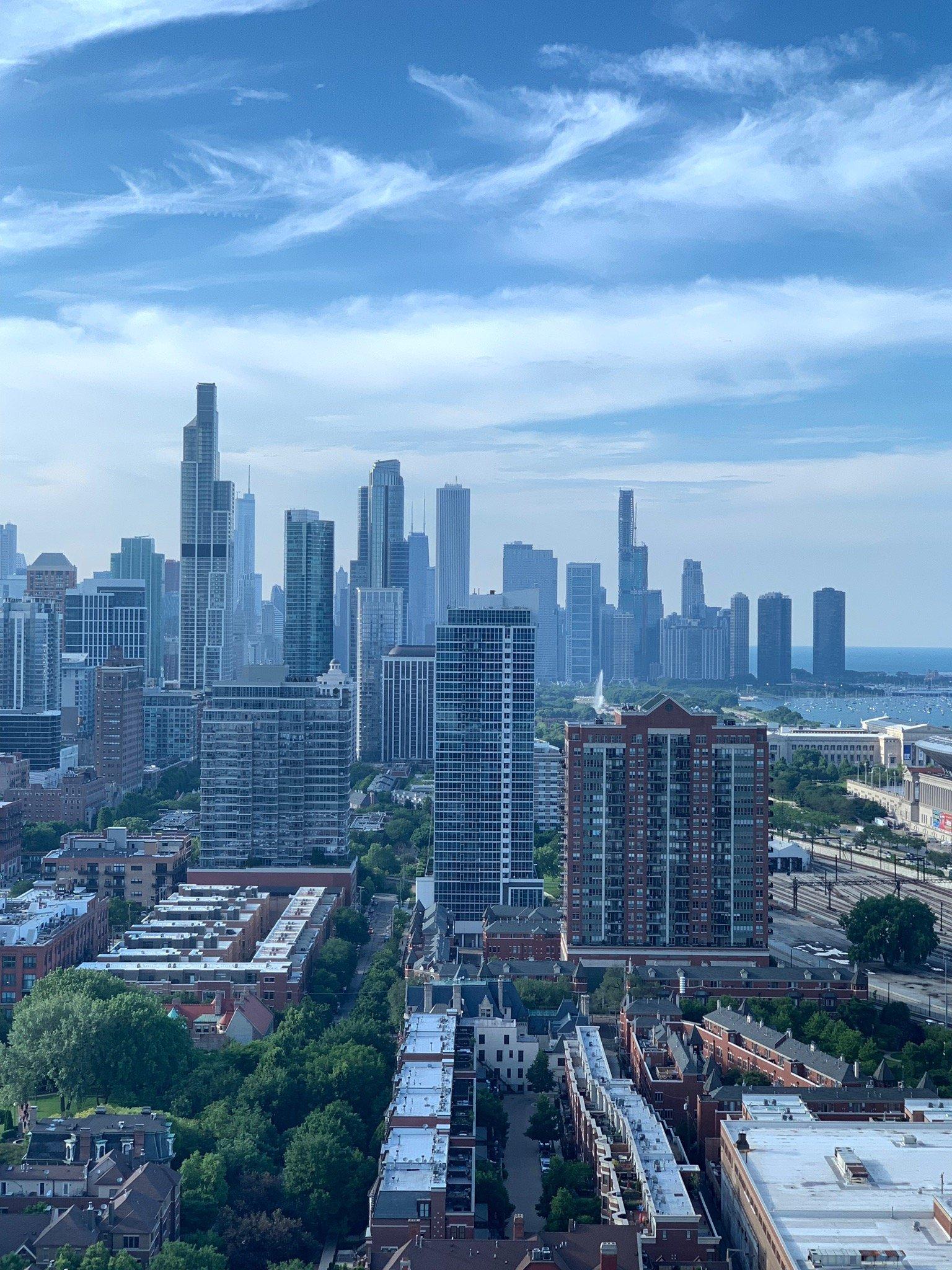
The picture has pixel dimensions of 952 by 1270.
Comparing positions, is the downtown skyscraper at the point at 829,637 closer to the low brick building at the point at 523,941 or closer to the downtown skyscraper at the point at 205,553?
the downtown skyscraper at the point at 205,553

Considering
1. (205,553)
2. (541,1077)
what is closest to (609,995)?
(541,1077)

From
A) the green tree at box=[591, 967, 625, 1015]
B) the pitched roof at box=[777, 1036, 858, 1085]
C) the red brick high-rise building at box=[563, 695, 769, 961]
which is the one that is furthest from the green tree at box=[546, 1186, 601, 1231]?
the red brick high-rise building at box=[563, 695, 769, 961]

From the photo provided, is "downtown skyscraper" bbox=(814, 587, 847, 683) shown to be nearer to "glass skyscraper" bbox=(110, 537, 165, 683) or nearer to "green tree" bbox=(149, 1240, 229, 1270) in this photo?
"glass skyscraper" bbox=(110, 537, 165, 683)

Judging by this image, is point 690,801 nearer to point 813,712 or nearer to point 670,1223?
point 670,1223

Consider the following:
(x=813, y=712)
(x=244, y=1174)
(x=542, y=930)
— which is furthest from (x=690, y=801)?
(x=813, y=712)

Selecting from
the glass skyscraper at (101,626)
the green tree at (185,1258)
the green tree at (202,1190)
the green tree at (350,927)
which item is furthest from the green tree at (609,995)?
the glass skyscraper at (101,626)

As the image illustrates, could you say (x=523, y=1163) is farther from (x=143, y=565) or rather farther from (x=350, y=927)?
(x=143, y=565)

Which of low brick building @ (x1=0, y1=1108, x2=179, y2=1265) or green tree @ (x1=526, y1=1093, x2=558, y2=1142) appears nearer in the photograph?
low brick building @ (x1=0, y1=1108, x2=179, y2=1265)
